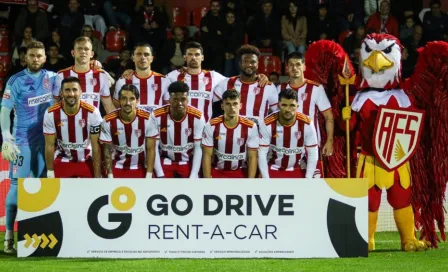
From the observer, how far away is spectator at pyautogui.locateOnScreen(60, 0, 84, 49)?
14.3 m

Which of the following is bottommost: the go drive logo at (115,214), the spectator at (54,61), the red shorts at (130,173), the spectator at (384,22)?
the go drive logo at (115,214)

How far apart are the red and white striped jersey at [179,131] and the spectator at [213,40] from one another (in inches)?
178

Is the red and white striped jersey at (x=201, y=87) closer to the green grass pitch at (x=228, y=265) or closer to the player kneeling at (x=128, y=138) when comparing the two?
the player kneeling at (x=128, y=138)

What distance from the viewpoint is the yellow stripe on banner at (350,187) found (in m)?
8.54

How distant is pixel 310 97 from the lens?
9.76 meters

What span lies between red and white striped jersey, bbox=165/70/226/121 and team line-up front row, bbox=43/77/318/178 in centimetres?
41

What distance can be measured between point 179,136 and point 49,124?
3.66 ft

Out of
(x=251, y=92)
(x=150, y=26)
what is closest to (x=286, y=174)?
(x=251, y=92)

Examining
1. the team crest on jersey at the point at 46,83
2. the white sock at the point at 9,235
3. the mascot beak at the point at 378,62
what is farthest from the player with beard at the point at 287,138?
the white sock at the point at 9,235

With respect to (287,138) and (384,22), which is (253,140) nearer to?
(287,138)

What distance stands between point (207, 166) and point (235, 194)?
2.72 feet

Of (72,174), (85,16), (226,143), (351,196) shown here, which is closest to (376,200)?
(351,196)

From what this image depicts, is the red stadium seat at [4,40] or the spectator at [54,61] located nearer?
the spectator at [54,61]

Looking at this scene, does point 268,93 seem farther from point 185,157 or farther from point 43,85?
point 43,85
